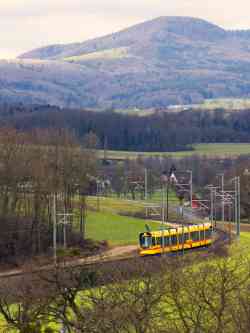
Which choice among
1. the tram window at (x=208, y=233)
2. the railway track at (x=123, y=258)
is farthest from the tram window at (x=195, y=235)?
the tram window at (x=208, y=233)

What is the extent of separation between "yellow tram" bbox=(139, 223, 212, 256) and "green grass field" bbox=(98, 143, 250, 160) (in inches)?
2958

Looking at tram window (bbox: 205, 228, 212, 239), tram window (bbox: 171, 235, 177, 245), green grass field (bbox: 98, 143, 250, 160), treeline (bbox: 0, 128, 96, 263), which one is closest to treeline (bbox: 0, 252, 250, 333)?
tram window (bbox: 171, 235, 177, 245)

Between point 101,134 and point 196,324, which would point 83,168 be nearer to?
point 196,324

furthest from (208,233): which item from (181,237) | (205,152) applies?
(205,152)

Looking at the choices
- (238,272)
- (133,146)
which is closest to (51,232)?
(238,272)

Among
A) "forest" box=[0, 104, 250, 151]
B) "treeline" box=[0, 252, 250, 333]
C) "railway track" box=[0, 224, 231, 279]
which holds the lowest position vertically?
"railway track" box=[0, 224, 231, 279]

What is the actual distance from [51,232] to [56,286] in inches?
1255

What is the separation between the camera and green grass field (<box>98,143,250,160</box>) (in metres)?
152

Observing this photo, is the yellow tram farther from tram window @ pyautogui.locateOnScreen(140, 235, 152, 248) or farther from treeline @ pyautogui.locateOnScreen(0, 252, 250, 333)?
treeline @ pyautogui.locateOnScreen(0, 252, 250, 333)

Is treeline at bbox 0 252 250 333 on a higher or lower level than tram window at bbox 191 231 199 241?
higher

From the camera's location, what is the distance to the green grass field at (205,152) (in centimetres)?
15162

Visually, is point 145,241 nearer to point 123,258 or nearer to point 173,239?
point 173,239

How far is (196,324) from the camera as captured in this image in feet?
94.7

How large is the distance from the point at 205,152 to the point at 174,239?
10099 cm
